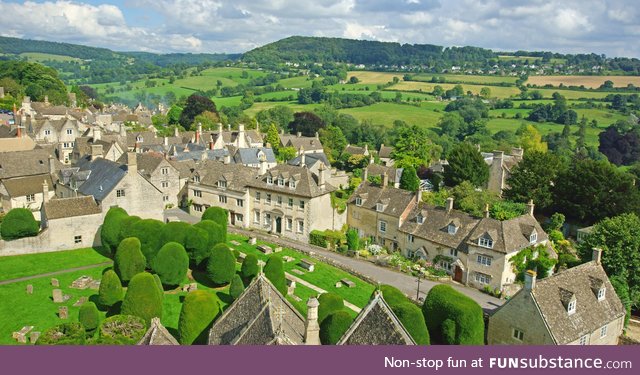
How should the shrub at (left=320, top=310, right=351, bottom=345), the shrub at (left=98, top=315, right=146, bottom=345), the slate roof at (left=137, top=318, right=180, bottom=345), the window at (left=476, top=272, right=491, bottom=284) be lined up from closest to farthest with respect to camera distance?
the slate roof at (left=137, top=318, right=180, bottom=345), the shrub at (left=320, top=310, right=351, bottom=345), the shrub at (left=98, top=315, right=146, bottom=345), the window at (left=476, top=272, right=491, bottom=284)

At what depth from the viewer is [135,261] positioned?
4231 cm

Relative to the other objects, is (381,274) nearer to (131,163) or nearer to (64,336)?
(131,163)

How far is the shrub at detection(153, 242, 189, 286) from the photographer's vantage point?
138 feet

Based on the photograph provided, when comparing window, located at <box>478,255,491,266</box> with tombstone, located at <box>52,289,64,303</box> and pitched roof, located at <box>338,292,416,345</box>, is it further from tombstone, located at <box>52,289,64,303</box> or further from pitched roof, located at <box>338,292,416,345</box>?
tombstone, located at <box>52,289,64,303</box>

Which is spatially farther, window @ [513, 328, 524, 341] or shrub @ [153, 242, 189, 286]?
shrub @ [153, 242, 189, 286]

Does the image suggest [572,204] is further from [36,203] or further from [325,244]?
[36,203]

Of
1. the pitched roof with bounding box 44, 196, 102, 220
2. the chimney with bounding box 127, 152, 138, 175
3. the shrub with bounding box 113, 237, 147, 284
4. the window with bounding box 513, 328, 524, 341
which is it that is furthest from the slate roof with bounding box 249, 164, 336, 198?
the window with bounding box 513, 328, 524, 341

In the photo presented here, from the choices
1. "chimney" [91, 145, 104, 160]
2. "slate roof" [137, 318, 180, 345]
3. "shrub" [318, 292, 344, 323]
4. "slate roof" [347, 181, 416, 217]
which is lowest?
"slate roof" [347, 181, 416, 217]

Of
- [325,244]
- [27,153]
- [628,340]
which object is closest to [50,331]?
[325,244]

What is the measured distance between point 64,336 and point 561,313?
99.4 feet

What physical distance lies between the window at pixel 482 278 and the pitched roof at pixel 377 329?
29685 mm

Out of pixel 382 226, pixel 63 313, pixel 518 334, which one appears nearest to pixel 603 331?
pixel 518 334

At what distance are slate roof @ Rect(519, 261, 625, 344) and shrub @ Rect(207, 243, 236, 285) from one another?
22886mm

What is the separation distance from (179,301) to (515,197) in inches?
1759
